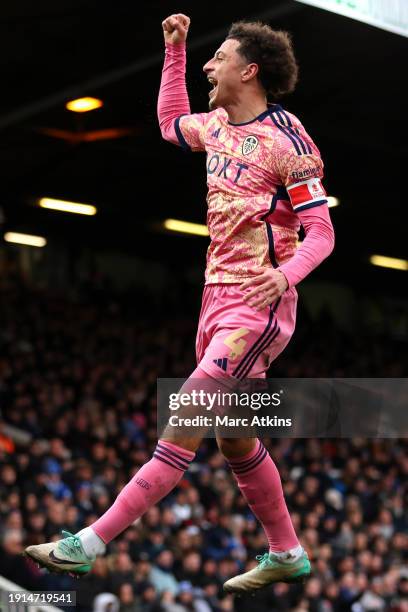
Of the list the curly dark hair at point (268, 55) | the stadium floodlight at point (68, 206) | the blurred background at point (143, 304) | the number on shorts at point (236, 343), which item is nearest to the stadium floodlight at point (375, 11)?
the blurred background at point (143, 304)

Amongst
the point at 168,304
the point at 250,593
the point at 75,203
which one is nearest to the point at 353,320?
the point at 168,304

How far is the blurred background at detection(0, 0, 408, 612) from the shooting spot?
50.6 ft

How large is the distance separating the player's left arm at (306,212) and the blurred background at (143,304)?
7.08m

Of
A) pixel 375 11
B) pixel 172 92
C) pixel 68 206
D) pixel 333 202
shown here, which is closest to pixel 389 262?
pixel 333 202

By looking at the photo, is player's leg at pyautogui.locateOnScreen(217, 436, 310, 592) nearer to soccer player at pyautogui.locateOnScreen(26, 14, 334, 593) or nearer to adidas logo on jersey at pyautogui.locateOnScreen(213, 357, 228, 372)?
soccer player at pyautogui.locateOnScreen(26, 14, 334, 593)

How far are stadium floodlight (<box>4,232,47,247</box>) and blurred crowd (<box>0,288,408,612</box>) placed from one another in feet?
9.17

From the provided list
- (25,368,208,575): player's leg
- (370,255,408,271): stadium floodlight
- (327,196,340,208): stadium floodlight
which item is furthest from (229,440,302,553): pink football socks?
(370,255,408,271): stadium floodlight

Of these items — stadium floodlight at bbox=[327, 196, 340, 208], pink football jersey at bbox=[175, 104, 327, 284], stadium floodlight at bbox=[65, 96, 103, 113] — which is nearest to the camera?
pink football jersey at bbox=[175, 104, 327, 284]

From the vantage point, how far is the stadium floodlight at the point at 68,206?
1012 inches

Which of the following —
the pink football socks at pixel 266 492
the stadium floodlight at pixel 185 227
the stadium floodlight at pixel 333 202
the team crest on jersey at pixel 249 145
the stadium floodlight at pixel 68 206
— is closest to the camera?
the team crest on jersey at pixel 249 145

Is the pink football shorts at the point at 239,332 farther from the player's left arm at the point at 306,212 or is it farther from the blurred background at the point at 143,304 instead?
the blurred background at the point at 143,304

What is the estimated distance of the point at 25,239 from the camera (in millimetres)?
29547

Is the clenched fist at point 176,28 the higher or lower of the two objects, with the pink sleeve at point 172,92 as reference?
higher

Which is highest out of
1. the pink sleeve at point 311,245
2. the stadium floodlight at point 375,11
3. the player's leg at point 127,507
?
the stadium floodlight at point 375,11
